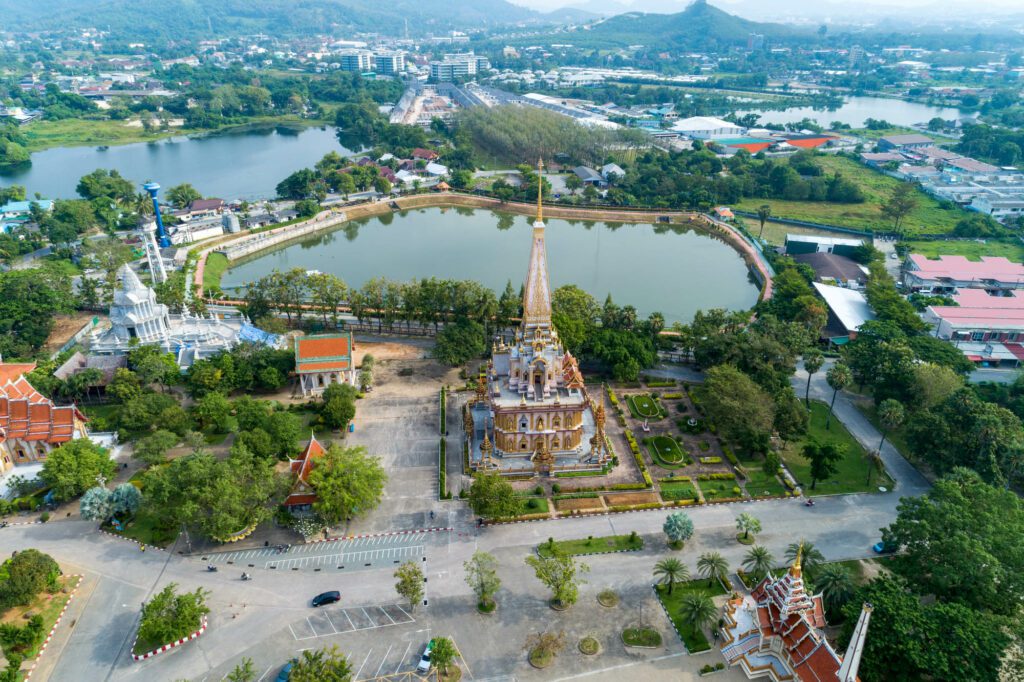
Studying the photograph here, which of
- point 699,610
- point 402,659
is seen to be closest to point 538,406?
point 699,610

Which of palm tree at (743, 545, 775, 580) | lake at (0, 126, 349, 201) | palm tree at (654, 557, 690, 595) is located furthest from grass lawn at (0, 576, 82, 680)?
lake at (0, 126, 349, 201)

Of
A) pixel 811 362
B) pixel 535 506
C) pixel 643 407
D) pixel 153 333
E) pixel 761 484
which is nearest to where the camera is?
pixel 535 506

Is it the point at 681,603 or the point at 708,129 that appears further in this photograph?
the point at 708,129

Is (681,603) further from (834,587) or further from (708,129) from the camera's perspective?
(708,129)

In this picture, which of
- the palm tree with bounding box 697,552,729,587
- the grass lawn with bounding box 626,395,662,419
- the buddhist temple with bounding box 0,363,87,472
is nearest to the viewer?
the palm tree with bounding box 697,552,729,587

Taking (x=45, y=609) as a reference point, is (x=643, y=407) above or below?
above

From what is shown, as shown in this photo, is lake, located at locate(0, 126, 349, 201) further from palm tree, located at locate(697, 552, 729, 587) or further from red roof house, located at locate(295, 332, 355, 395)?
palm tree, located at locate(697, 552, 729, 587)
